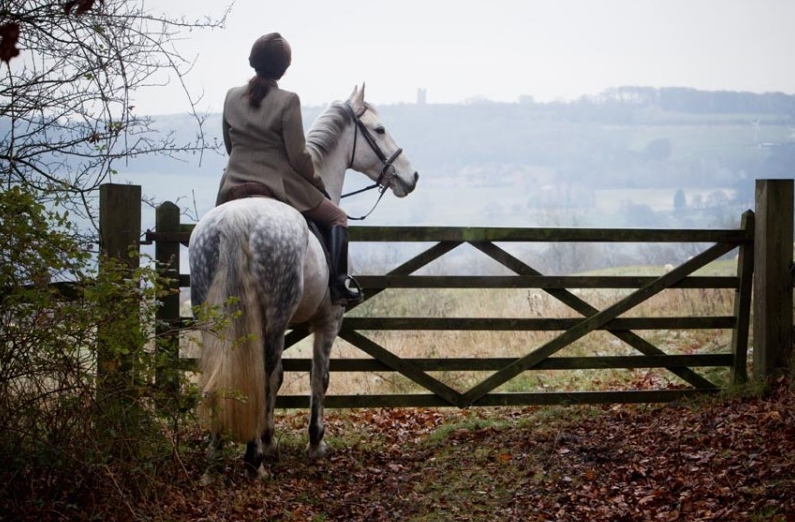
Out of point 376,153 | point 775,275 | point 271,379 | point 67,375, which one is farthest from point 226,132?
point 775,275

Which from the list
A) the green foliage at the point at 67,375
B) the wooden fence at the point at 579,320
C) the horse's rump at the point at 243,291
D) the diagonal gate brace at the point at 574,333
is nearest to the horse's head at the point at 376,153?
the wooden fence at the point at 579,320

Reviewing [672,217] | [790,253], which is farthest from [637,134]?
[790,253]

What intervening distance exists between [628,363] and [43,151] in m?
5.55

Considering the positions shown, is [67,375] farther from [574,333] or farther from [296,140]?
[574,333]

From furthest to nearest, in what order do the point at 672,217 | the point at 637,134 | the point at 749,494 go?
the point at 637,134 < the point at 672,217 < the point at 749,494

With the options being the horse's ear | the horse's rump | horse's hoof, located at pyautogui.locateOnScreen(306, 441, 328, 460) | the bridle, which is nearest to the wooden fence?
the bridle

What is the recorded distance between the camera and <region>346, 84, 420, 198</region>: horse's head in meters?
7.68

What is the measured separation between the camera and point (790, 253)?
8.24 meters

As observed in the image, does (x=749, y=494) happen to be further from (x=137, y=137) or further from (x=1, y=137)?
(x=1, y=137)

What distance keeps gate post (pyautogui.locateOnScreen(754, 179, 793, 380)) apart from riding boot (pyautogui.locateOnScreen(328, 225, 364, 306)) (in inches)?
157

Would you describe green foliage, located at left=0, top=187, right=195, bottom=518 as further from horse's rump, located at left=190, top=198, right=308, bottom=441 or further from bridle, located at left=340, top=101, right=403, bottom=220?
bridle, located at left=340, top=101, right=403, bottom=220

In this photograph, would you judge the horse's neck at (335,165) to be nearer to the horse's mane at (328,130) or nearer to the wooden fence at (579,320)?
the horse's mane at (328,130)

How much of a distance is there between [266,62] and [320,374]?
2629 millimetres

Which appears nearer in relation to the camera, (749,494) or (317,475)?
(749,494)
